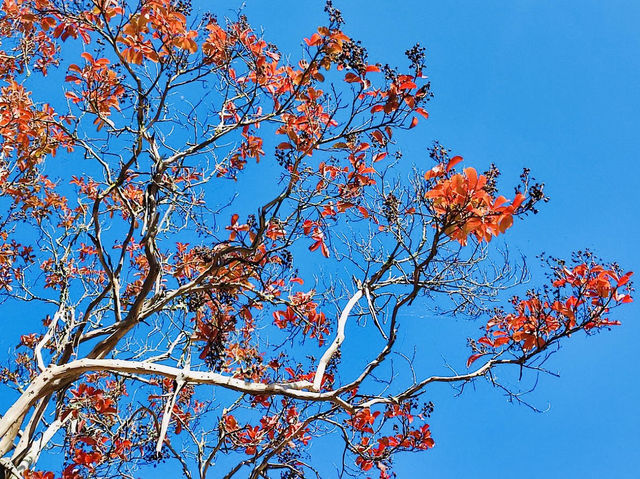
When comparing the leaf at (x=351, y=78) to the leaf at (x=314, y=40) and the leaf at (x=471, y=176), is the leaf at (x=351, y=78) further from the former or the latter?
the leaf at (x=471, y=176)

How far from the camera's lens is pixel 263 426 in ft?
18.2

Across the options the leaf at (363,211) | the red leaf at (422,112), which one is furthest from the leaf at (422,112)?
the leaf at (363,211)

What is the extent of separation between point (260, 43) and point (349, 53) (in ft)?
3.99

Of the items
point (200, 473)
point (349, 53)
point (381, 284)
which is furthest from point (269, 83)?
point (200, 473)

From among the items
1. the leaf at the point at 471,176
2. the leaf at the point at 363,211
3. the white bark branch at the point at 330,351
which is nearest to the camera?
the leaf at the point at 471,176

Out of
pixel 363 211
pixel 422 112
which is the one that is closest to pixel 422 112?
pixel 422 112

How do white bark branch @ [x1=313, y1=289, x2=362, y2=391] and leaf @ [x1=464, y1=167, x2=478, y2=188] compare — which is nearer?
leaf @ [x1=464, y1=167, x2=478, y2=188]

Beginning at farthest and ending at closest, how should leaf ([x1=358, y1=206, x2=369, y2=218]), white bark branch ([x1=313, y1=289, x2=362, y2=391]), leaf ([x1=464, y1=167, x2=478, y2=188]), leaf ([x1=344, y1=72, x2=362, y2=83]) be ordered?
leaf ([x1=358, y1=206, x2=369, y2=218]) < leaf ([x1=344, y1=72, x2=362, y2=83]) < white bark branch ([x1=313, y1=289, x2=362, y2=391]) < leaf ([x1=464, y1=167, x2=478, y2=188])

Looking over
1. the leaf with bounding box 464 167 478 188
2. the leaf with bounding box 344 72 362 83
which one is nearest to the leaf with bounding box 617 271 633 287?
the leaf with bounding box 464 167 478 188

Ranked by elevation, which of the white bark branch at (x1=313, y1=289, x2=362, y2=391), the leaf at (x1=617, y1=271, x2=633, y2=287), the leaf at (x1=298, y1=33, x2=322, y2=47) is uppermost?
the leaf at (x1=298, y1=33, x2=322, y2=47)

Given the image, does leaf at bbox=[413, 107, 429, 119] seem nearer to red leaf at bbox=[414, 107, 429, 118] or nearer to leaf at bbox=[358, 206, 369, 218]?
red leaf at bbox=[414, 107, 429, 118]

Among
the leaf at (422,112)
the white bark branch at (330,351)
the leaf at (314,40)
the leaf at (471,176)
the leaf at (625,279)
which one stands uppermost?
the leaf at (314,40)

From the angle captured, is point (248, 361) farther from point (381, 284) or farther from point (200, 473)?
point (200, 473)

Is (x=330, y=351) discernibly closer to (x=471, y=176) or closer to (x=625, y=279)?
(x=471, y=176)
